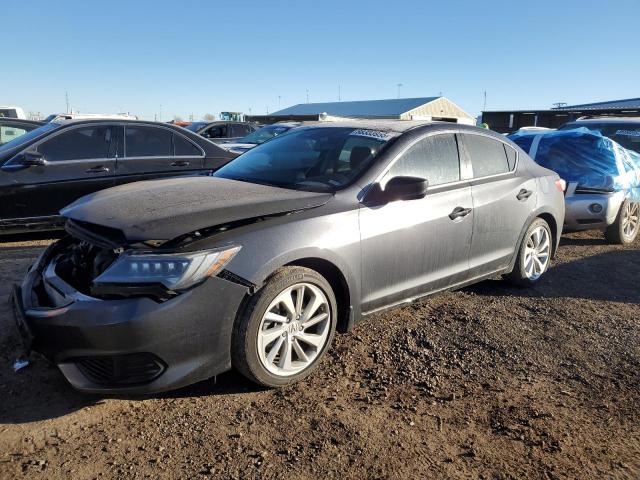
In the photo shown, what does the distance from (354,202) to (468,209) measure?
47.5 inches

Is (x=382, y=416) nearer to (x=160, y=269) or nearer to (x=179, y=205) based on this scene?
(x=160, y=269)

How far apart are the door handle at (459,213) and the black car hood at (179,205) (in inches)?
45.0

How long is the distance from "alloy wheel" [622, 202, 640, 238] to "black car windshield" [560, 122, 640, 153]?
2.17 metres

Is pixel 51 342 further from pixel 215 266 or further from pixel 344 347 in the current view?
pixel 344 347

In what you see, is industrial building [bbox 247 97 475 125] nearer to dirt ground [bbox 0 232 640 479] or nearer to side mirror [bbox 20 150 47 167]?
side mirror [bbox 20 150 47 167]

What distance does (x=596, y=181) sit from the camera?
708cm

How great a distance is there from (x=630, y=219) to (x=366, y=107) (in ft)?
154

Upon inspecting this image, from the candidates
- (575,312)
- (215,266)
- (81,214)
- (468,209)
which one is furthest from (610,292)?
(81,214)

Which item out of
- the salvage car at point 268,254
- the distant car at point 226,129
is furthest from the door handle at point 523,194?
the distant car at point 226,129

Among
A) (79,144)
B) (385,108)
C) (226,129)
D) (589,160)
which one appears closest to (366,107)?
(385,108)

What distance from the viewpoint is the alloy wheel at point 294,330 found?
9.87ft

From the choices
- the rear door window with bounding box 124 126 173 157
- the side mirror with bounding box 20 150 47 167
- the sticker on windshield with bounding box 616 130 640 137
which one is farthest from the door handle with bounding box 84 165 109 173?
the sticker on windshield with bounding box 616 130 640 137

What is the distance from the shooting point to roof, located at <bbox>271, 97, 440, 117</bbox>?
49.2 metres

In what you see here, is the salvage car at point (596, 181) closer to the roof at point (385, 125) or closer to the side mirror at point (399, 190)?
the roof at point (385, 125)
